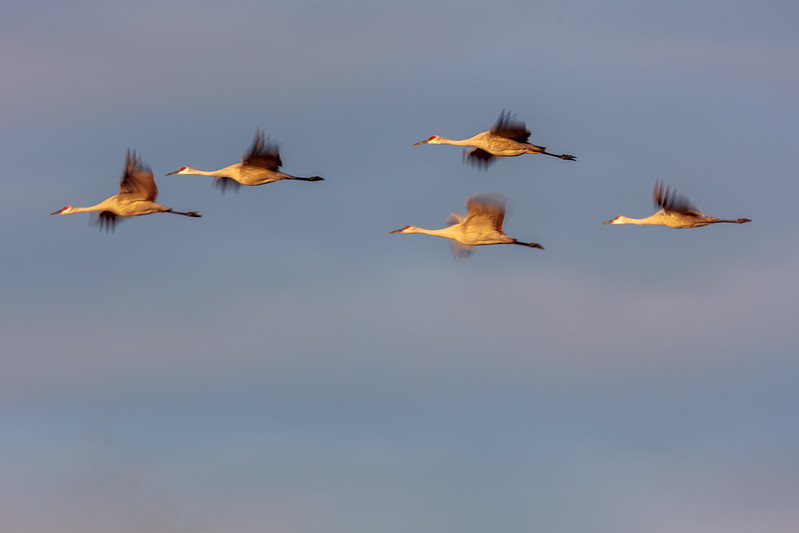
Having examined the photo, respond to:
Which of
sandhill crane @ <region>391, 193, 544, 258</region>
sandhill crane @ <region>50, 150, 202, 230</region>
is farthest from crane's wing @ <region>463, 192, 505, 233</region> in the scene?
sandhill crane @ <region>50, 150, 202, 230</region>

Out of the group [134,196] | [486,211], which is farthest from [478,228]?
[134,196]

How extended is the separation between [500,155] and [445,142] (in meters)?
5.48

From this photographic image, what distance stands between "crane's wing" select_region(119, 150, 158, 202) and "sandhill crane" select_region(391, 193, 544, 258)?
12261mm

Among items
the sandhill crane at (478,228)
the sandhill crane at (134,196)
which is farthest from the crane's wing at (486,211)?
the sandhill crane at (134,196)

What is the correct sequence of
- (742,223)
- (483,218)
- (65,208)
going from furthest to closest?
1. (65,208)
2. (742,223)
3. (483,218)

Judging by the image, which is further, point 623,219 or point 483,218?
point 623,219

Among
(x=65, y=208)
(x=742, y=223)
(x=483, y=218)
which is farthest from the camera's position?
(x=65, y=208)

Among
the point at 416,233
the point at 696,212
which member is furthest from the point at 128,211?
the point at 696,212

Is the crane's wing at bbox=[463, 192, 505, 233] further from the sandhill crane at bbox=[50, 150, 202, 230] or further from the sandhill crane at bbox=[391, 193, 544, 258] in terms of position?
the sandhill crane at bbox=[50, 150, 202, 230]

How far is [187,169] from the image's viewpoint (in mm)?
73438

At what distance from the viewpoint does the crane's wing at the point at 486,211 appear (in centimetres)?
6225

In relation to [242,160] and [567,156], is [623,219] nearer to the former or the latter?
[567,156]

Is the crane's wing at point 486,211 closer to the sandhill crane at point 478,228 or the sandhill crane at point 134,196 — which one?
the sandhill crane at point 478,228

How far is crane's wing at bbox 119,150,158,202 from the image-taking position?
65.1 metres
